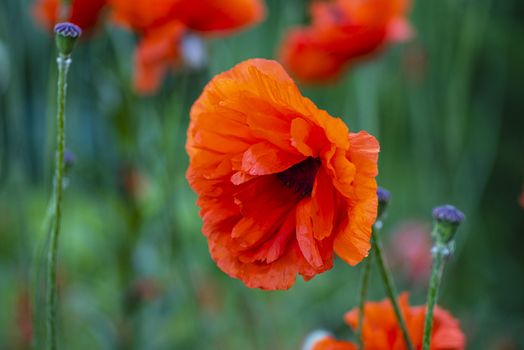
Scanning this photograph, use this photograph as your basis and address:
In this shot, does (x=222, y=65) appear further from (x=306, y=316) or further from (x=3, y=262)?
(x=3, y=262)

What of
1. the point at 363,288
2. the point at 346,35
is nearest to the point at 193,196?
the point at 346,35

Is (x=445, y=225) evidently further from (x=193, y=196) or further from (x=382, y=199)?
(x=193, y=196)

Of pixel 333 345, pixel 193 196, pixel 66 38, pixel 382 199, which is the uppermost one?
pixel 66 38

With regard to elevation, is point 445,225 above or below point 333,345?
above

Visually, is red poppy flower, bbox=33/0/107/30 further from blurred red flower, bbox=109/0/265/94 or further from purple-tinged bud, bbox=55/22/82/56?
purple-tinged bud, bbox=55/22/82/56

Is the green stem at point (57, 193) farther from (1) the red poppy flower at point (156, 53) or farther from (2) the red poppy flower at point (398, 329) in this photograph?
(1) the red poppy flower at point (156, 53)

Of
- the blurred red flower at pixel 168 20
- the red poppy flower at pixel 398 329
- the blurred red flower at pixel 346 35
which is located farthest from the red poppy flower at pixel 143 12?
the red poppy flower at pixel 398 329

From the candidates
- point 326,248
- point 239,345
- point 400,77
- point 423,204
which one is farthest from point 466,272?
point 326,248
